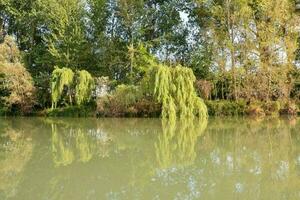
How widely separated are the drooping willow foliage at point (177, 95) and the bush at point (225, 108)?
2359 millimetres

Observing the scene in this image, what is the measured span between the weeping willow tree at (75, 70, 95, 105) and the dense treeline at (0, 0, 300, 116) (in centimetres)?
6

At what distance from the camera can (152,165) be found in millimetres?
9031

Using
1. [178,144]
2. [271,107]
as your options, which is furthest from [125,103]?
[178,144]

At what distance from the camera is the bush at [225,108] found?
23.0 metres

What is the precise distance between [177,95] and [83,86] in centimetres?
608

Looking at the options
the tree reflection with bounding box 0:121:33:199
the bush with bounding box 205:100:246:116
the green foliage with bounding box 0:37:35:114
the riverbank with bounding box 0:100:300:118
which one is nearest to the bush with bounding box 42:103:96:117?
the riverbank with bounding box 0:100:300:118

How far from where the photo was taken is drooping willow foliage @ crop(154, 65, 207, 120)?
67.3 feet

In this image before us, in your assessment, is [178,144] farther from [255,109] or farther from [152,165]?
[255,109]

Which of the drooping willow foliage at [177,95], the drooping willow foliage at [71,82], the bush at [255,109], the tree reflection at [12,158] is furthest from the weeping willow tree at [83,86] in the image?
the bush at [255,109]

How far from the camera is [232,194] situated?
6414 millimetres

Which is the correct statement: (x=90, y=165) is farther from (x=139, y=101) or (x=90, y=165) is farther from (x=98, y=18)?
(x=98, y=18)

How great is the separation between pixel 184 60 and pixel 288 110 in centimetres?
794

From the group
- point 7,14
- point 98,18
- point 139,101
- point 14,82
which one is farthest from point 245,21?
point 7,14

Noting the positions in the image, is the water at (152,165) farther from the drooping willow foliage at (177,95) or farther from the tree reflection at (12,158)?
the drooping willow foliage at (177,95)
